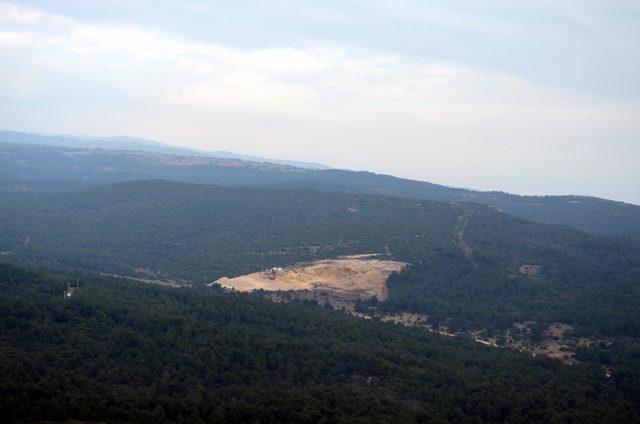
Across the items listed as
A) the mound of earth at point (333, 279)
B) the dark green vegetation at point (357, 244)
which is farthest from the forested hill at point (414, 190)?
the mound of earth at point (333, 279)

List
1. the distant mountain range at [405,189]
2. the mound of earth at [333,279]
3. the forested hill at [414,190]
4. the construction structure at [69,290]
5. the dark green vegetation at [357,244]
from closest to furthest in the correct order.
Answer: the construction structure at [69,290]
the dark green vegetation at [357,244]
the mound of earth at [333,279]
the forested hill at [414,190]
the distant mountain range at [405,189]

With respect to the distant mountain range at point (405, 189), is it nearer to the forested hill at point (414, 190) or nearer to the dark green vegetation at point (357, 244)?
the forested hill at point (414, 190)

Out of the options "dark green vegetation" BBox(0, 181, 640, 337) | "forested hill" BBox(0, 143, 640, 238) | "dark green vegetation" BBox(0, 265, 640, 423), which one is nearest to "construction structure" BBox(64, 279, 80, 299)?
"dark green vegetation" BBox(0, 265, 640, 423)

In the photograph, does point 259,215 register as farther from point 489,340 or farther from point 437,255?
point 489,340

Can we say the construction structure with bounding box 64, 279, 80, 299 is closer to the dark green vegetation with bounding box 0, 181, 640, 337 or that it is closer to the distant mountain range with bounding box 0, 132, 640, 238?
the dark green vegetation with bounding box 0, 181, 640, 337

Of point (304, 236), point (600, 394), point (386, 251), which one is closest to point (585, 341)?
point (600, 394)

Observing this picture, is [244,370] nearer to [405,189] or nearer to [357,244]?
[357,244]
